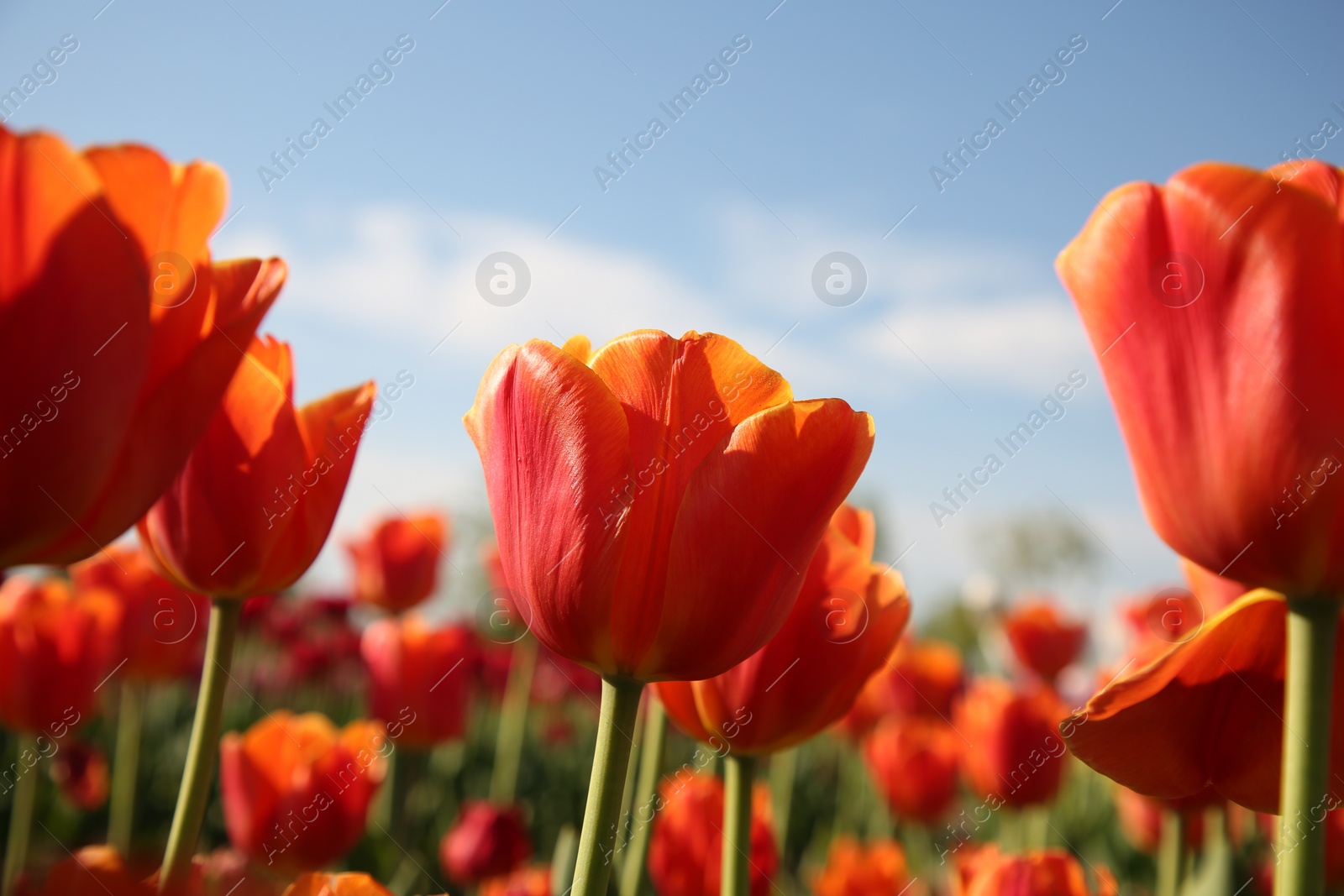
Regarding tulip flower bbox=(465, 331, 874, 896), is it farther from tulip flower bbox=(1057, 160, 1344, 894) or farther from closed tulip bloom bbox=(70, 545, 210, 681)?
closed tulip bloom bbox=(70, 545, 210, 681)

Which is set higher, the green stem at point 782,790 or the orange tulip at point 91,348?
the orange tulip at point 91,348

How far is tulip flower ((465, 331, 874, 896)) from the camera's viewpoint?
56 centimetres

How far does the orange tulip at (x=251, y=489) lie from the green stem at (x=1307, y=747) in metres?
0.58

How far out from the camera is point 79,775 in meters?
2.23

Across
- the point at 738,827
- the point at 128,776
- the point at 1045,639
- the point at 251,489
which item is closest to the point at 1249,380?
the point at 738,827

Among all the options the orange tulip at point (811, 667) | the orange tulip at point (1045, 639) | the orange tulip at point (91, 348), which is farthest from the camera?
the orange tulip at point (1045, 639)

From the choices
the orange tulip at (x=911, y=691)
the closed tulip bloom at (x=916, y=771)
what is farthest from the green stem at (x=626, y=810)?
the orange tulip at (x=911, y=691)

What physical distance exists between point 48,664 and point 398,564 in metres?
1.32

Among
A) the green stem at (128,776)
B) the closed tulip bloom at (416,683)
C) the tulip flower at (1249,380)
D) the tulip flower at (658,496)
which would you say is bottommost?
the green stem at (128,776)

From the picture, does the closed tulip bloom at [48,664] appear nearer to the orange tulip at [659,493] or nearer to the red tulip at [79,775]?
the red tulip at [79,775]

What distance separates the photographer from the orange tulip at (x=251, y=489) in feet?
2.17

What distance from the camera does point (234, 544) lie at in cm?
66

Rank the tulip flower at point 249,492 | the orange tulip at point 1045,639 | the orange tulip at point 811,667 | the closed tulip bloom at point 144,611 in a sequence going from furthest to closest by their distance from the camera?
the orange tulip at point 1045,639
the closed tulip bloom at point 144,611
the orange tulip at point 811,667
the tulip flower at point 249,492

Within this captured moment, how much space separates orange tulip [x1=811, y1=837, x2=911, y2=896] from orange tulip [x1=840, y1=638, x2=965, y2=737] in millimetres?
1095
